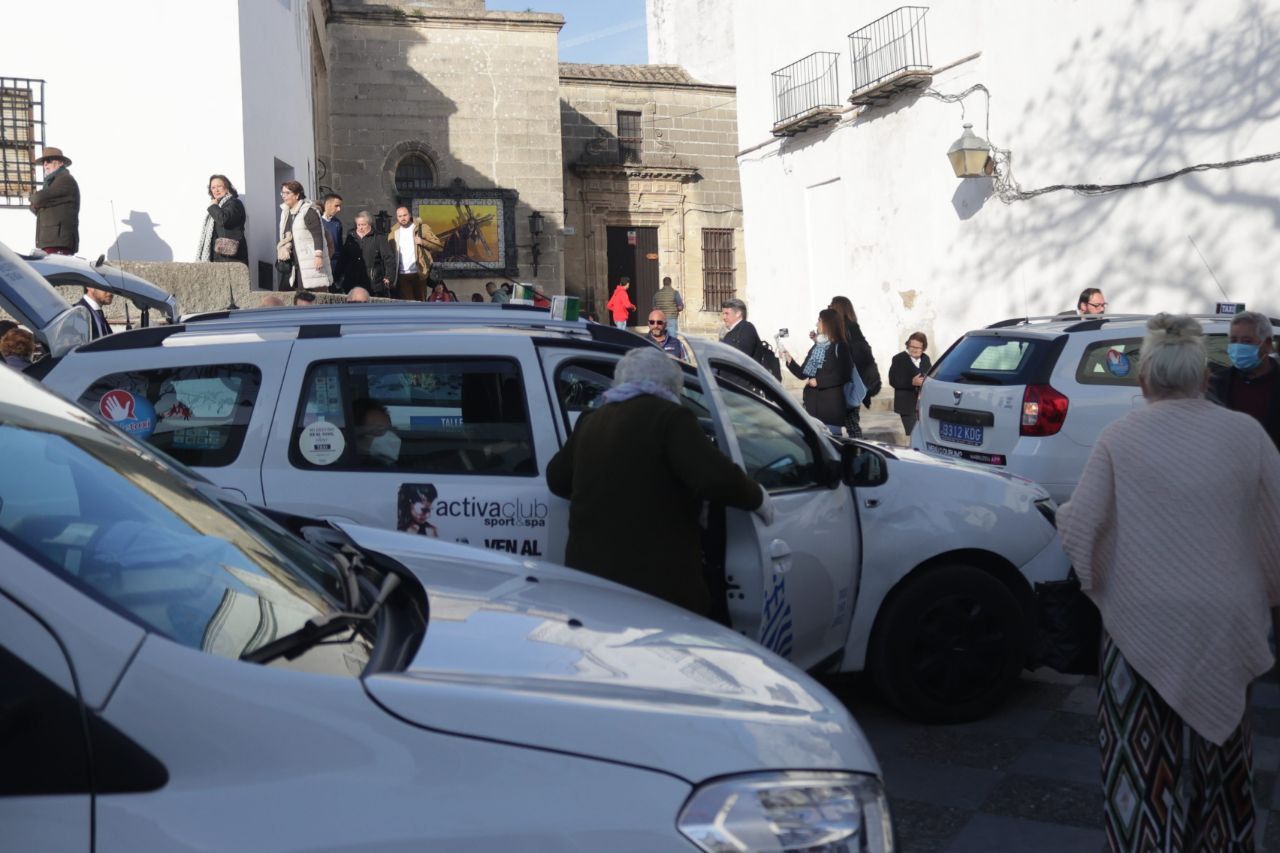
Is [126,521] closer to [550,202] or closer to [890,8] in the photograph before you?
[890,8]

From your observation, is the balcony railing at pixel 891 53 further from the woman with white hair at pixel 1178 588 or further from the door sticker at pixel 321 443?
the woman with white hair at pixel 1178 588

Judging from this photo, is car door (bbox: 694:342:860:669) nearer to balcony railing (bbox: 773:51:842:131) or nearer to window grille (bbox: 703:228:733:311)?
balcony railing (bbox: 773:51:842:131)

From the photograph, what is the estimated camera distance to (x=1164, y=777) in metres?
3.78

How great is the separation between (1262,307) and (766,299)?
11.2 metres

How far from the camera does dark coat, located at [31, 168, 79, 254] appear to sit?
42.3 feet

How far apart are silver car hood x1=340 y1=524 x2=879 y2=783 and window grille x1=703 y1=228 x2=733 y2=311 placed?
35147 mm

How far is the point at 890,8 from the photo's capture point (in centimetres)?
2053

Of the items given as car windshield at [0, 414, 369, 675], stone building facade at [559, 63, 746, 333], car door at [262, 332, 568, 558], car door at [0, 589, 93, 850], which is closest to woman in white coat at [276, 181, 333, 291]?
car door at [262, 332, 568, 558]

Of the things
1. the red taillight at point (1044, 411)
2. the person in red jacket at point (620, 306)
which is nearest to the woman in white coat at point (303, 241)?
the red taillight at point (1044, 411)

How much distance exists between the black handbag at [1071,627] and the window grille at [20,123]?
524 inches

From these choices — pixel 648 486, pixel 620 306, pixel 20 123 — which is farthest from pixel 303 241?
pixel 620 306

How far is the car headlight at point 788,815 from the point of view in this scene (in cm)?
204

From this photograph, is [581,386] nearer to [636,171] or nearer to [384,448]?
[384,448]

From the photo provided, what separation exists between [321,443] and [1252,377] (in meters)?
5.05
